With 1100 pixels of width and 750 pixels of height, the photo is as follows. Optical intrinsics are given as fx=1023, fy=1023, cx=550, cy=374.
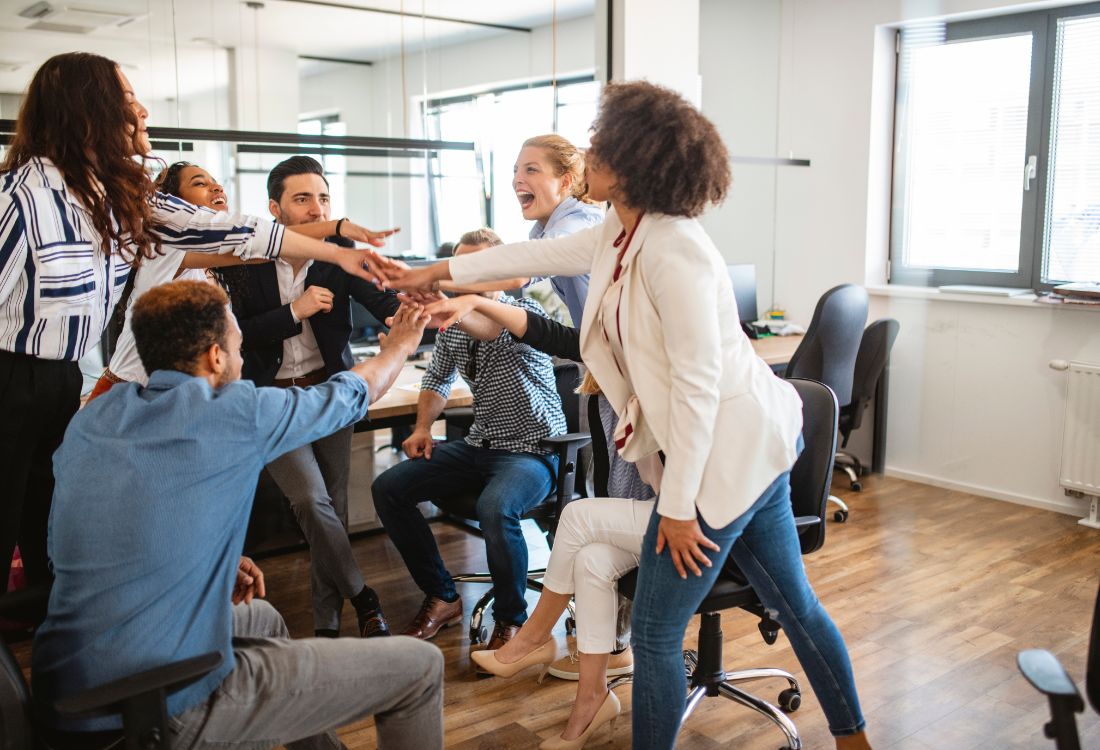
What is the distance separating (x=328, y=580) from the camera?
3.04 meters

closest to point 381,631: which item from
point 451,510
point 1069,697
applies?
point 451,510

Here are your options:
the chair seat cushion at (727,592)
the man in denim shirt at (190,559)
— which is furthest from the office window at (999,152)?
the man in denim shirt at (190,559)

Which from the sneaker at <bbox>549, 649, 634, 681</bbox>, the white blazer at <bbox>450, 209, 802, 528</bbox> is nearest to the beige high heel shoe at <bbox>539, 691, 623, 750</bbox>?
the sneaker at <bbox>549, 649, 634, 681</bbox>

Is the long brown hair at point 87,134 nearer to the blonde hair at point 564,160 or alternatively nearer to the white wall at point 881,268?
the blonde hair at point 564,160

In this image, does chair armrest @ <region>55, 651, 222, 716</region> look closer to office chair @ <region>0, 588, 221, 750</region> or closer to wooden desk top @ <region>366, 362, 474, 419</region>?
office chair @ <region>0, 588, 221, 750</region>

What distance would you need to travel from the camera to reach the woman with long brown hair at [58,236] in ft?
7.09

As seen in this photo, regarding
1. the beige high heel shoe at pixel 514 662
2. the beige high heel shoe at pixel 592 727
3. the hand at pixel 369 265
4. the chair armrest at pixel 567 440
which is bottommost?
the beige high heel shoe at pixel 592 727

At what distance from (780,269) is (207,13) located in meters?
3.18

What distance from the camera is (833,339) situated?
4.30m

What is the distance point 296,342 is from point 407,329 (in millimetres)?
847

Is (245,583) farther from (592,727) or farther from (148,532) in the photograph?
(592,727)

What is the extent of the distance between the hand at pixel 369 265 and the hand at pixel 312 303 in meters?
0.21

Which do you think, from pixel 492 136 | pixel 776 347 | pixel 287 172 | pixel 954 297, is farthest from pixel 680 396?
pixel 954 297

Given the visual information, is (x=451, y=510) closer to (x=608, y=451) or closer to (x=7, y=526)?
(x=608, y=451)
